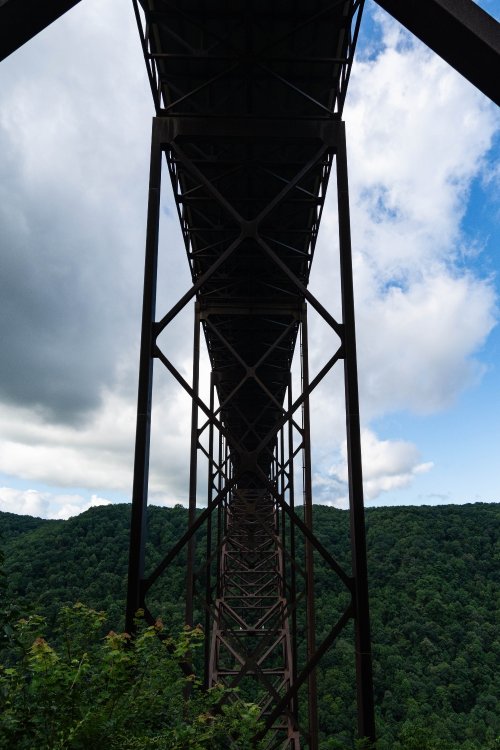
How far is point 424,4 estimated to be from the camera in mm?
3410

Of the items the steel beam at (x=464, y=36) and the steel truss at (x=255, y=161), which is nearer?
the steel beam at (x=464, y=36)

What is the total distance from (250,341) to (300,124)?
890 centimetres

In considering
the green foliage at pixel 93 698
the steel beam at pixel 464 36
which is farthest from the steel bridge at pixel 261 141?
the green foliage at pixel 93 698

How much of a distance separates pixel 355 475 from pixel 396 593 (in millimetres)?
51190

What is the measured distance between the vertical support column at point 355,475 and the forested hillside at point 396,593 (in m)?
23.6

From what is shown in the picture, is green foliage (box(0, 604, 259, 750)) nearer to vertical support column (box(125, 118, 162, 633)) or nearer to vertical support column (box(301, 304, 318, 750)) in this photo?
vertical support column (box(125, 118, 162, 633))

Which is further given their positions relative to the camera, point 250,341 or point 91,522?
point 91,522

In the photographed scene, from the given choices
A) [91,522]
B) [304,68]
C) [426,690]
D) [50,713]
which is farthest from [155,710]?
[91,522]

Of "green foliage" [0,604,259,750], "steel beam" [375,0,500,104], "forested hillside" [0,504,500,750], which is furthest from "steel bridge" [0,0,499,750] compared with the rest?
"forested hillside" [0,504,500,750]

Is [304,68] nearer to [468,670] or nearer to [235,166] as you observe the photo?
[235,166]

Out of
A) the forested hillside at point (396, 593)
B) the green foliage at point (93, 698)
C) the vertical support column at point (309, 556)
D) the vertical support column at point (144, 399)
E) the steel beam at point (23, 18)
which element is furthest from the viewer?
the forested hillside at point (396, 593)

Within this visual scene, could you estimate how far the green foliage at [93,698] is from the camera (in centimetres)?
345

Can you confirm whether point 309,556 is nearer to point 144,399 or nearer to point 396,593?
point 144,399

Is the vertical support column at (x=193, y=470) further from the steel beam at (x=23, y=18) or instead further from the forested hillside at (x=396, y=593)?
the forested hillside at (x=396, y=593)
